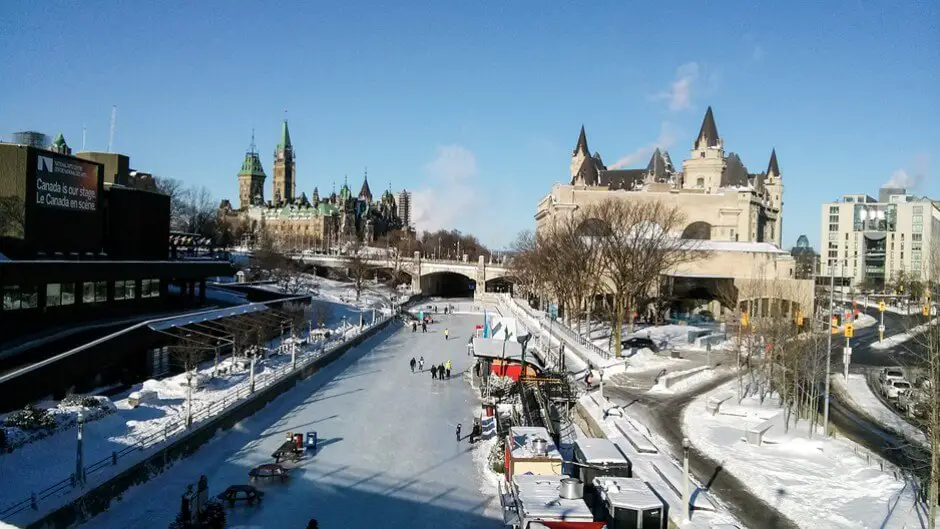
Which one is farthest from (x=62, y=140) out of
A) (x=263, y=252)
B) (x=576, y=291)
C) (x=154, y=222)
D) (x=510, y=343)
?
(x=510, y=343)

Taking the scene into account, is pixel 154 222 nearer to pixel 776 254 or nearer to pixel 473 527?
pixel 473 527

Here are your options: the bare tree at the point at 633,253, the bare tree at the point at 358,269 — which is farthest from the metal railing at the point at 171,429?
the bare tree at the point at 358,269

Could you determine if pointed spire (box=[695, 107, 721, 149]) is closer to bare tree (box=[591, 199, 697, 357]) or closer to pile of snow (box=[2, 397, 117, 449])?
bare tree (box=[591, 199, 697, 357])

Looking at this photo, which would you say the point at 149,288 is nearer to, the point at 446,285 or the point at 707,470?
the point at 707,470

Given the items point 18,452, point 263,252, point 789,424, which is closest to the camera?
point 18,452

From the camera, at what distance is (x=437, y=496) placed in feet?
59.0

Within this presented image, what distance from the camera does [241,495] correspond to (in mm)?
17062

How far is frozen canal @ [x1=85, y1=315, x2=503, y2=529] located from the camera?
16234 millimetres

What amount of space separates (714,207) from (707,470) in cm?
5981

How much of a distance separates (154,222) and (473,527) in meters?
30.2

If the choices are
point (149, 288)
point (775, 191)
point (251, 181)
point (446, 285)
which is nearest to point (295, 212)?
point (251, 181)

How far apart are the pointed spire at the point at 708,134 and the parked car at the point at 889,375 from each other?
56.3 metres

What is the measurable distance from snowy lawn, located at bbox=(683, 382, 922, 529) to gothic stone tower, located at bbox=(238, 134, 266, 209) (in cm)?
17799

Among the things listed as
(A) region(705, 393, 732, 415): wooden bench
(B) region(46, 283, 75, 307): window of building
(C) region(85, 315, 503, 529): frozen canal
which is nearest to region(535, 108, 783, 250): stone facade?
(A) region(705, 393, 732, 415): wooden bench
